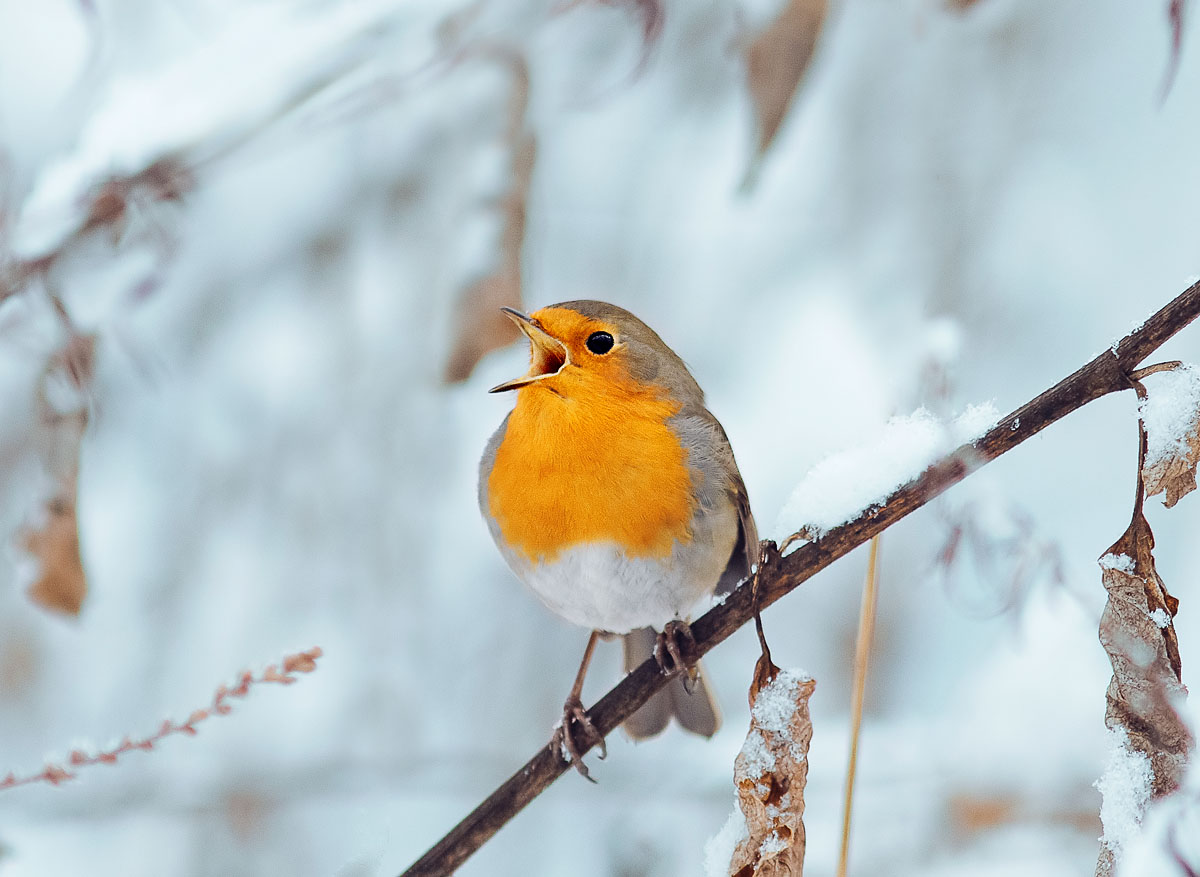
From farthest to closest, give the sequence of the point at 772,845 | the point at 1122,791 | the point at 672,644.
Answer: the point at 672,644 < the point at 772,845 < the point at 1122,791

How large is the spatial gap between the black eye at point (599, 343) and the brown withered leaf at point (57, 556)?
3.44ft

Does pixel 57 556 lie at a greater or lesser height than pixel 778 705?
greater

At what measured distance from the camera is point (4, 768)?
11.8ft

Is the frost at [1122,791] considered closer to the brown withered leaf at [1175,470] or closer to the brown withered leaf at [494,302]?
the brown withered leaf at [1175,470]

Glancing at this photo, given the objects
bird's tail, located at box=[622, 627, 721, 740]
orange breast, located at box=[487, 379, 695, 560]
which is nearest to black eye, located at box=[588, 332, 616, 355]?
orange breast, located at box=[487, 379, 695, 560]

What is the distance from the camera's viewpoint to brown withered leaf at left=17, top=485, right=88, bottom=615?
1.89 meters

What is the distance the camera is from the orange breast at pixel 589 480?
2025 mm

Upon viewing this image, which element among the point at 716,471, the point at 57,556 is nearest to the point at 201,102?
the point at 57,556

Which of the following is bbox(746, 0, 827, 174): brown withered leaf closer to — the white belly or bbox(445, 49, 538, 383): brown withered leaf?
bbox(445, 49, 538, 383): brown withered leaf

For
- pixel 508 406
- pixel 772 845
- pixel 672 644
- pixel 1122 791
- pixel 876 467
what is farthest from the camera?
pixel 508 406

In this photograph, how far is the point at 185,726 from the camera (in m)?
1.17

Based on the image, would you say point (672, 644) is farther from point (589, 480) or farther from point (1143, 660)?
point (1143, 660)

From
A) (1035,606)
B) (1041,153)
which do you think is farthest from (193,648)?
(1041,153)

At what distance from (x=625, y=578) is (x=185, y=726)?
1056 millimetres
